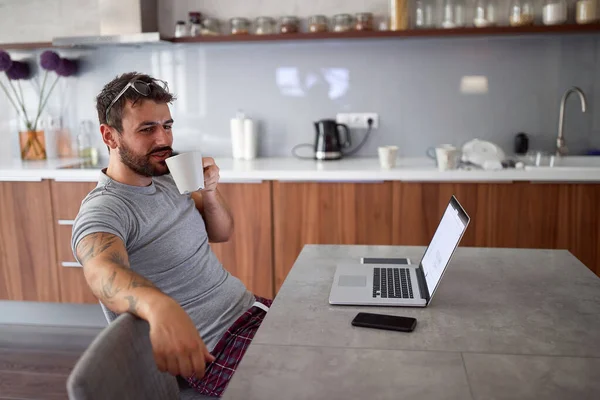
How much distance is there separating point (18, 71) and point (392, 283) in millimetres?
2860

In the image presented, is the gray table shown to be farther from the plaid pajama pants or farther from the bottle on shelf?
the bottle on shelf

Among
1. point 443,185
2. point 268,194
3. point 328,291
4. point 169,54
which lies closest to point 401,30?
point 443,185

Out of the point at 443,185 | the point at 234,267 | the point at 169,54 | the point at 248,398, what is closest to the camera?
the point at 248,398

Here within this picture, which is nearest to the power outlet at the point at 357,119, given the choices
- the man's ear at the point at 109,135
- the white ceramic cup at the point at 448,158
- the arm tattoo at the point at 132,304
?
the white ceramic cup at the point at 448,158

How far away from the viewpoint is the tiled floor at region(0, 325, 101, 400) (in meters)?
2.59

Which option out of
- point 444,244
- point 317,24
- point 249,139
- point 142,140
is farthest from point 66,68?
point 444,244

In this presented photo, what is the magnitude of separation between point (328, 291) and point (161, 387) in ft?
1.66

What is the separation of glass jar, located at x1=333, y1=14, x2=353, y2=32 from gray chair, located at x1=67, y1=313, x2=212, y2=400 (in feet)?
7.98

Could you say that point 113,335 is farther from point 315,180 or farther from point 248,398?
point 315,180

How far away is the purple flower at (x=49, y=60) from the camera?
341 centimetres

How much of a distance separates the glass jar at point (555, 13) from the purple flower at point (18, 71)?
113 inches

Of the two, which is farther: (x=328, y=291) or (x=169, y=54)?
(x=169, y=54)

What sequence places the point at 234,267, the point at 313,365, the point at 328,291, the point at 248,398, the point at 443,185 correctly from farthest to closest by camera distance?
the point at 234,267, the point at 443,185, the point at 328,291, the point at 313,365, the point at 248,398

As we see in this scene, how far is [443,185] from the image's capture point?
293 cm
